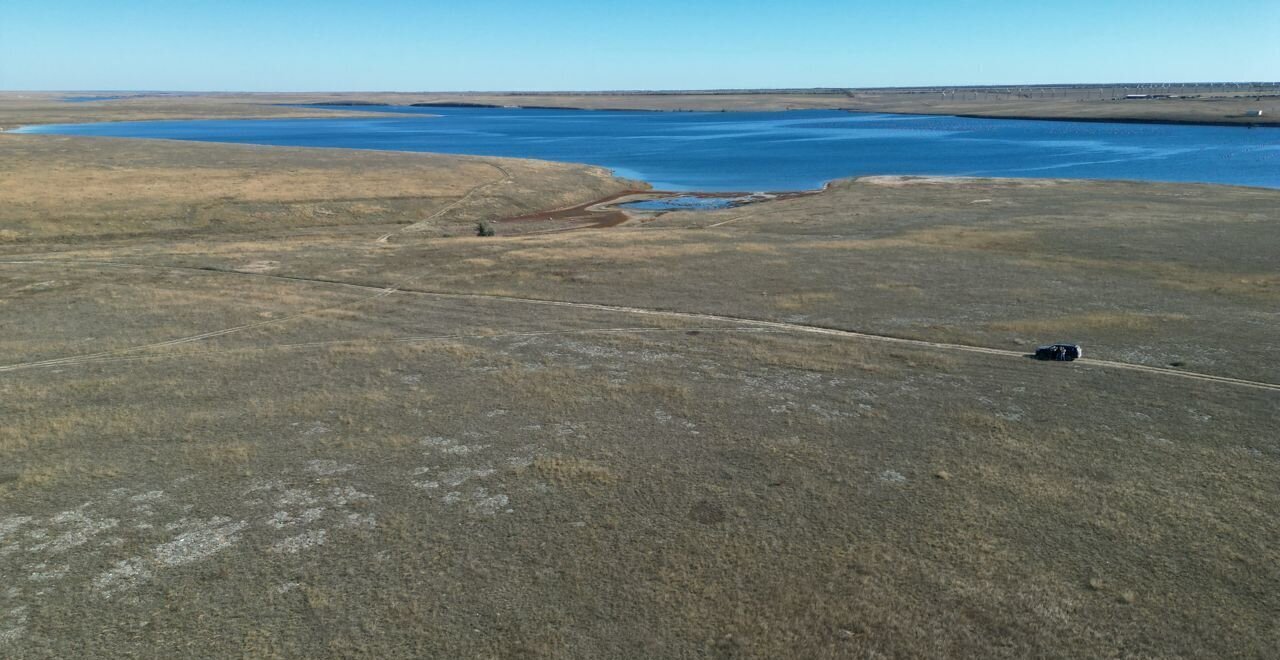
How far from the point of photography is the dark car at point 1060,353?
118ft

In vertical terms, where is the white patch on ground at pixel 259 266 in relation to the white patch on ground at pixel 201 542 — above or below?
above

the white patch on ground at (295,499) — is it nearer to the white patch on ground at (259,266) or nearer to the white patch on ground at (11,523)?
the white patch on ground at (11,523)

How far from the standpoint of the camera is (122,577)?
65.7 ft

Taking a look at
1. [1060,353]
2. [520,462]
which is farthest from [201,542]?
[1060,353]

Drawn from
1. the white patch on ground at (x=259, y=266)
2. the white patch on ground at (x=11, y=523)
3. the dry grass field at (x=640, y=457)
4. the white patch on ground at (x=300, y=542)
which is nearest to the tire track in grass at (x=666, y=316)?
the dry grass field at (x=640, y=457)

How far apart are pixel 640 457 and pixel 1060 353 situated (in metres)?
21.9

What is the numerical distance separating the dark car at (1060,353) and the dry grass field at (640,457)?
38.5 inches

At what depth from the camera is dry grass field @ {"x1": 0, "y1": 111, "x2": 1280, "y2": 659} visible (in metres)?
18.6

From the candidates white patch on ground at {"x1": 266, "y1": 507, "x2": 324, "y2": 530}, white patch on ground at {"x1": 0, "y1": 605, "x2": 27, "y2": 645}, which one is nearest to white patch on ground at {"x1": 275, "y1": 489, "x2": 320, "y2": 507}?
white patch on ground at {"x1": 266, "y1": 507, "x2": 324, "y2": 530}

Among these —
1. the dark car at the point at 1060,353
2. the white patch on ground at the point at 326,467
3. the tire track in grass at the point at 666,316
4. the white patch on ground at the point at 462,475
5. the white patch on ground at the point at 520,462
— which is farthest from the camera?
the dark car at the point at 1060,353

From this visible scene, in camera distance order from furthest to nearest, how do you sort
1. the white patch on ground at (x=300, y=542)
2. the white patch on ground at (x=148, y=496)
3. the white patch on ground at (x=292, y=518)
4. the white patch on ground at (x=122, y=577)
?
1. the white patch on ground at (x=148, y=496)
2. the white patch on ground at (x=292, y=518)
3. the white patch on ground at (x=300, y=542)
4. the white patch on ground at (x=122, y=577)

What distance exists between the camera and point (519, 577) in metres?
20.1

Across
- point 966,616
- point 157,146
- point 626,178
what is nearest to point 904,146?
point 626,178

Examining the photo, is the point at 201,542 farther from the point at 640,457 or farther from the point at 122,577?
the point at 640,457
